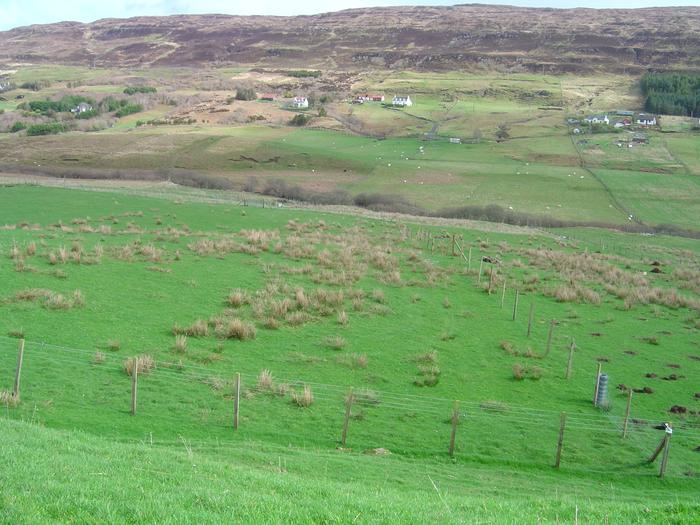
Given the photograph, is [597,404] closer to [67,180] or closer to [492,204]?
[492,204]

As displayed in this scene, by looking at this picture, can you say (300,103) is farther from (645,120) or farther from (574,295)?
(574,295)

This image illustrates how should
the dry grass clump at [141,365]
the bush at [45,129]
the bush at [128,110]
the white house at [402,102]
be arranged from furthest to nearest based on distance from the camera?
the white house at [402,102], the bush at [128,110], the bush at [45,129], the dry grass clump at [141,365]

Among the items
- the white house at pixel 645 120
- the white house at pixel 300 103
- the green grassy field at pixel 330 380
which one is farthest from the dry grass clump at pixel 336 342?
the white house at pixel 300 103

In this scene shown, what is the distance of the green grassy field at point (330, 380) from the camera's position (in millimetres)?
9695

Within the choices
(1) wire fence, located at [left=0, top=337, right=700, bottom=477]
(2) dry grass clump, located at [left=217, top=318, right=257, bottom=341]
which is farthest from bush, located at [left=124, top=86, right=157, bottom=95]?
(1) wire fence, located at [left=0, top=337, right=700, bottom=477]

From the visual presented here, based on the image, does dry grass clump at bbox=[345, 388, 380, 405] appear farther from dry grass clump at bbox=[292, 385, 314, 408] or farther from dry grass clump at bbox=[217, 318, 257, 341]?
dry grass clump at bbox=[217, 318, 257, 341]

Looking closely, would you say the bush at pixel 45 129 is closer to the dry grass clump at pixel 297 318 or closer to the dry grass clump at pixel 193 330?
the dry grass clump at pixel 297 318

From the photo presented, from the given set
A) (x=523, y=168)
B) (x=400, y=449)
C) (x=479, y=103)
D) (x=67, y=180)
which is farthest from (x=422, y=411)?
(x=479, y=103)

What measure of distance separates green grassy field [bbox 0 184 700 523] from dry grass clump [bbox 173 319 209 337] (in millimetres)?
75

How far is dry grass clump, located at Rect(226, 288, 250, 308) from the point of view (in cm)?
2647

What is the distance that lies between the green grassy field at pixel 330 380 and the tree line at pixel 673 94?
109763 mm

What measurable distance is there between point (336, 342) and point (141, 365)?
6.72m

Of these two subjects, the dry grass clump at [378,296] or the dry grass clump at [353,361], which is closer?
the dry grass clump at [353,361]

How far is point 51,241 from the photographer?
36125mm
